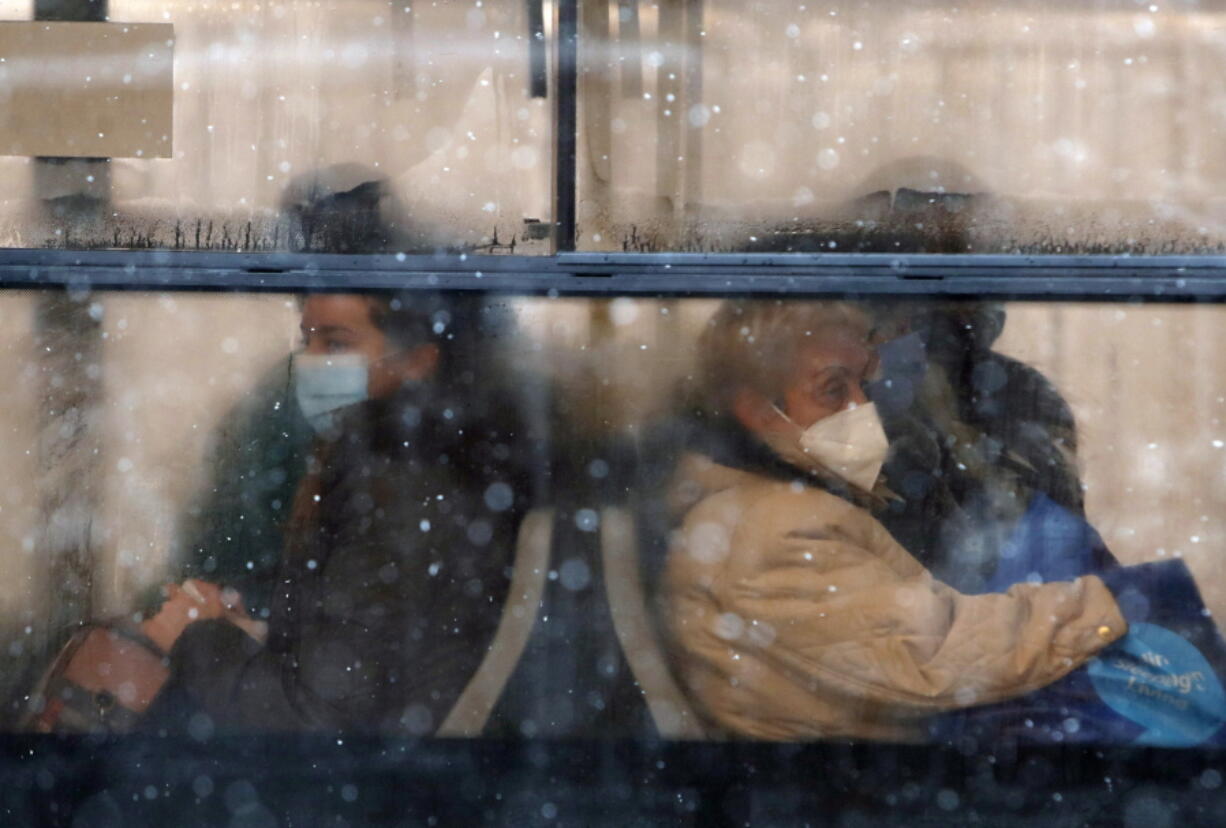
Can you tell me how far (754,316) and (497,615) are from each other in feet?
3.25

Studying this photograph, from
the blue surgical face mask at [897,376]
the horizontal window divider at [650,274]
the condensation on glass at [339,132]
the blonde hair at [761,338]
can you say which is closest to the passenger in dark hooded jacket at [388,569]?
the horizontal window divider at [650,274]

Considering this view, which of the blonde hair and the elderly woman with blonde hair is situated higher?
the blonde hair

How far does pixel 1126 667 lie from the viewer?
288 centimetres

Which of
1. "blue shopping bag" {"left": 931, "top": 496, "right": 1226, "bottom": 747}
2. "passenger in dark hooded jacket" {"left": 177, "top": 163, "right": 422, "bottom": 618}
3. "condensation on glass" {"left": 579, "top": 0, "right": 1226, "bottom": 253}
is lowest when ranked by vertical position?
"blue shopping bag" {"left": 931, "top": 496, "right": 1226, "bottom": 747}

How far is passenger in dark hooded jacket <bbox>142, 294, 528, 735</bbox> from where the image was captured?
2930 millimetres

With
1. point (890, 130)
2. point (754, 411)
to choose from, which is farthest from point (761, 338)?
point (890, 130)

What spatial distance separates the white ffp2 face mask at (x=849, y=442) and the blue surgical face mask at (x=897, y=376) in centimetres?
4

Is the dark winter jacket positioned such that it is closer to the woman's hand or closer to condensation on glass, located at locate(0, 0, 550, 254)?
the woman's hand

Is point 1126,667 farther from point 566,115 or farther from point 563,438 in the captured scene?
point 566,115

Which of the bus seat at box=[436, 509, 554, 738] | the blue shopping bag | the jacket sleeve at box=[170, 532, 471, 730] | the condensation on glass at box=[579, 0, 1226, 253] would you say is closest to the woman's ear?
the condensation on glass at box=[579, 0, 1226, 253]

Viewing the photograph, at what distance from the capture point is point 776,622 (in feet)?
9.50

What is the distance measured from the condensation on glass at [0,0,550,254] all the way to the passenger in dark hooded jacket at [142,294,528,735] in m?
0.28

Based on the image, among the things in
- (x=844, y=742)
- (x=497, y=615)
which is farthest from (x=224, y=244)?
(x=844, y=742)

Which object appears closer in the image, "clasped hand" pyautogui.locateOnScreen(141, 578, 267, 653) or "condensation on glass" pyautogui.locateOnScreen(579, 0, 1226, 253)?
"condensation on glass" pyautogui.locateOnScreen(579, 0, 1226, 253)
